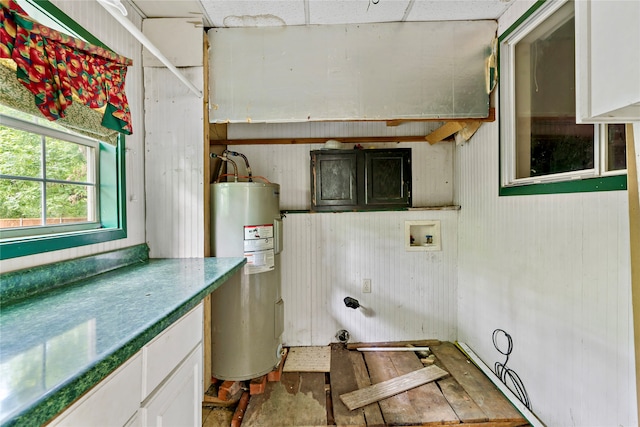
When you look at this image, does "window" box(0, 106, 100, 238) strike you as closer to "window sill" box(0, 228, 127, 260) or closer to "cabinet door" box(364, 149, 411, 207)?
"window sill" box(0, 228, 127, 260)

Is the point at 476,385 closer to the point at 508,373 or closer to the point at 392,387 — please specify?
the point at 508,373

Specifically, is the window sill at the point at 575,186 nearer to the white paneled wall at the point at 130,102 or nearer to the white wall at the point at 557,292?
the white wall at the point at 557,292

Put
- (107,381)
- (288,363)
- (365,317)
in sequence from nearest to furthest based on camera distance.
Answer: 1. (107,381)
2. (288,363)
3. (365,317)

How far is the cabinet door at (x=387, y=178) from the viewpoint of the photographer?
233 centimetres

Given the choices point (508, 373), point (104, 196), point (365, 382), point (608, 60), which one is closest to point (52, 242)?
point (104, 196)

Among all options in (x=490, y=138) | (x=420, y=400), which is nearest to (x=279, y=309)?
(x=420, y=400)

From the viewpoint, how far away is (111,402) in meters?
0.65

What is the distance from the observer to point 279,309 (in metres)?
1.93

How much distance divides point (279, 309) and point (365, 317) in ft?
2.68

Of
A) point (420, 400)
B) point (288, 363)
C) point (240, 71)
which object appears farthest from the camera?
point (288, 363)

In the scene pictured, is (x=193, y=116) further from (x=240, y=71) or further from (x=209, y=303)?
(x=209, y=303)

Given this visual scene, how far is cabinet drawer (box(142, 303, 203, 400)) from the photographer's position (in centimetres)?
79

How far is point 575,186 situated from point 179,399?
189 cm

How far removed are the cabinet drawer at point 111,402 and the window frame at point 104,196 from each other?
2.40 ft
